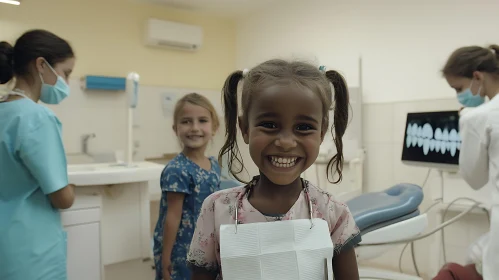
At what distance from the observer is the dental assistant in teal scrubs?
1.20 metres

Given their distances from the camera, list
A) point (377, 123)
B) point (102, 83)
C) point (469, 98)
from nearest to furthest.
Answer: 1. point (469, 98)
2. point (377, 123)
3. point (102, 83)

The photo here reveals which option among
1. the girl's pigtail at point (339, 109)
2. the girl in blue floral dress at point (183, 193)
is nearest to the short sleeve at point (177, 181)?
the girl in blue floral dress at point (183, 193)

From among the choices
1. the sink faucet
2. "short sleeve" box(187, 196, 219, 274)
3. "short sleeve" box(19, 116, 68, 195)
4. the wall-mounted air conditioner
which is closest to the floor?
"short sleeve" box(19, 116, 68, 195)

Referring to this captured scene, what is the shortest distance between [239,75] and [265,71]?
3.0 inches

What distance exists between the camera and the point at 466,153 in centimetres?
147

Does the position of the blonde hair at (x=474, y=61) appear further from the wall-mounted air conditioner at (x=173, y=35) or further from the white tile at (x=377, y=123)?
the wall-mounted air conditioner at (x=173, y=35)

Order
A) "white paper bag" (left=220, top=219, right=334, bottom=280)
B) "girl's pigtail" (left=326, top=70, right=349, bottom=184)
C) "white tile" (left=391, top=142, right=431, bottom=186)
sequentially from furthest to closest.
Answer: "white tile" (left=391, top=142, right=431, bottom=186), "girl's pigtail" (left=326, top=70, right=349, bottom=184), "white paper bag" (left=220, top=219, right=334, bottom=280)

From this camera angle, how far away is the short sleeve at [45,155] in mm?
1198

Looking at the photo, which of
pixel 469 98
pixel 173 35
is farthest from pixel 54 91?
pixel 173 35

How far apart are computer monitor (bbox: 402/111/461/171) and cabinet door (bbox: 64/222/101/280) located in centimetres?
162

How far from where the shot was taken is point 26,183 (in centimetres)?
123

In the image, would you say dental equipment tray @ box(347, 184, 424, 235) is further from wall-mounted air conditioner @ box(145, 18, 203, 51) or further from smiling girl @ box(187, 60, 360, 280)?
wall-mounted air conditioner @ box(145, 18, 203, 51)

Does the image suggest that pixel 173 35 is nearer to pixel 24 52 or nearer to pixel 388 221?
pixel 24 52

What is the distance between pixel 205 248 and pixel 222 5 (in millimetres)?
2967
